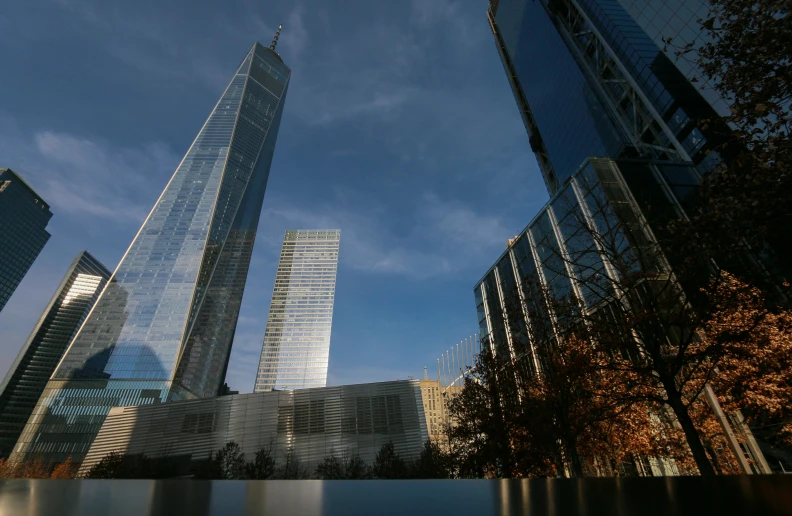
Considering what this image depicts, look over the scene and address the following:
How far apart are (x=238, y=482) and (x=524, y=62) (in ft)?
321

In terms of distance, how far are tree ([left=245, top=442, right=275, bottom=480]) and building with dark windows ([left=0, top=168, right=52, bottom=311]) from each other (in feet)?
593

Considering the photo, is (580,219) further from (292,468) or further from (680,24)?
(292,468)

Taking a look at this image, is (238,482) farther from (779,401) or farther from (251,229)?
(251,229)

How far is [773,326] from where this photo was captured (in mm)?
16969

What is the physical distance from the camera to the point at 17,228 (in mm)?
161125

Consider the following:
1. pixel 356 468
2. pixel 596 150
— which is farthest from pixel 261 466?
pixel 596 150

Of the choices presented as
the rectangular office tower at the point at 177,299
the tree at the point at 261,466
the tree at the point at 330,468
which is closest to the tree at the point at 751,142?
the tree at the point at 330,468

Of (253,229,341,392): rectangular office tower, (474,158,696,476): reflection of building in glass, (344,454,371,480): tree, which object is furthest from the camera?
(253,229,341,392): rectangular office tower

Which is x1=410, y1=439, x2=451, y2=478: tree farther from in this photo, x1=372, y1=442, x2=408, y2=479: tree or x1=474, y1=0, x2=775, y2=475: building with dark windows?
x1=474, y1=0, x2=775, y2=475: building with dark windows

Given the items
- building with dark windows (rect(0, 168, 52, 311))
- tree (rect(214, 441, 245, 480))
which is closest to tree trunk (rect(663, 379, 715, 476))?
tree (rect(214, 441, 245, 480))

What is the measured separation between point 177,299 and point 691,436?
149 meters

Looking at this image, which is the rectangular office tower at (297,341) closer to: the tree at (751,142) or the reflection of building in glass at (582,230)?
the reflection of building in glass at (582,230)

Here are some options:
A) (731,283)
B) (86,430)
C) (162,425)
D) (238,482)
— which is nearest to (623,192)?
(731,283)

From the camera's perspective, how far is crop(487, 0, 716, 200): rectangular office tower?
4347 cm
